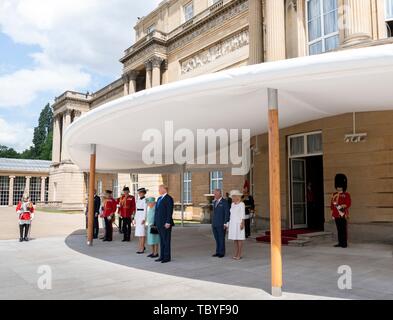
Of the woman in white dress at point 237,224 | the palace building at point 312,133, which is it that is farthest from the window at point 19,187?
the woman in white dress at point 237,224

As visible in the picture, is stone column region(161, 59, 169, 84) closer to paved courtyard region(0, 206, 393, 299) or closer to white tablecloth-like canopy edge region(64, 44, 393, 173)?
white tablecloth-like canopy edge region(64, 44, 393, 173)

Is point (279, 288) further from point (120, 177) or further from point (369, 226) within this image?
point (120, 177)

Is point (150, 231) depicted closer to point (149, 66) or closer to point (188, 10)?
point (149, 66)

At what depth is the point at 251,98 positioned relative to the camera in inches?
265

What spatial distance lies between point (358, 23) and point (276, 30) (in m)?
3.55

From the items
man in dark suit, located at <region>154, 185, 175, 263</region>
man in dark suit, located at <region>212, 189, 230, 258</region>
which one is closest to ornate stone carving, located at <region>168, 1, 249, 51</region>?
man in dark suit, located at <region>212, 189, 230, 258</region>

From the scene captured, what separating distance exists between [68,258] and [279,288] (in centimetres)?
566

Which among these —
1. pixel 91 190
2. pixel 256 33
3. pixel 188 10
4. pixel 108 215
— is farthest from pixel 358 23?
pixel 188 10

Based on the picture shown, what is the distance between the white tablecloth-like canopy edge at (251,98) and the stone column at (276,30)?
16.6ft

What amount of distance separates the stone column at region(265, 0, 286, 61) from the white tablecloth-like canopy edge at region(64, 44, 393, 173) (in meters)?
5.05

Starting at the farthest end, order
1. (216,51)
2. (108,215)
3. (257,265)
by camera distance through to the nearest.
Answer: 1. (216,51)
2. (108,215)
3. (257,265)

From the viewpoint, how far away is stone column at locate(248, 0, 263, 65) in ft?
53.6

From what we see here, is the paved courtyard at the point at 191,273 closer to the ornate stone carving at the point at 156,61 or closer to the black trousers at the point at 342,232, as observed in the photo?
the black trousers at the point at 342,232

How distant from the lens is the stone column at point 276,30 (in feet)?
47.0
